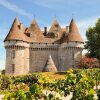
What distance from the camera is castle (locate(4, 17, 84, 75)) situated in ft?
183

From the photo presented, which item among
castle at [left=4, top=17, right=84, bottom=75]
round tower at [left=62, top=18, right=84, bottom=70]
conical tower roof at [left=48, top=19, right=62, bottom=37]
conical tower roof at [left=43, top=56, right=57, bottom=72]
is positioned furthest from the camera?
conical tower roof at [left=48, top=19, right=62, bottom=37]

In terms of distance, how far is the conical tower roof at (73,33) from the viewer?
57400 mm

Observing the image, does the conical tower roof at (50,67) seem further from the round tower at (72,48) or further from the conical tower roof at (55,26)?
the conical tower roof at (55,26)

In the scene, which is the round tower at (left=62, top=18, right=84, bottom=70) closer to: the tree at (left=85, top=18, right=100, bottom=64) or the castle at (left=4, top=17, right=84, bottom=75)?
the castle at (left=4, top=17, right=84, bottom=75)

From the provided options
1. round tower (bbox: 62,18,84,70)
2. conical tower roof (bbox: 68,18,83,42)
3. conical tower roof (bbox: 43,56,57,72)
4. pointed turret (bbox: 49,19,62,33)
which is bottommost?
conical tower roof (bbox: 43,56,57,72)

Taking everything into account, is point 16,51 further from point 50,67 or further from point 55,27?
point 55,27

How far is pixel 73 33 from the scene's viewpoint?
58.2 m

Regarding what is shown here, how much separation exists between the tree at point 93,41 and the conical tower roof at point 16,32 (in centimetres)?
1206

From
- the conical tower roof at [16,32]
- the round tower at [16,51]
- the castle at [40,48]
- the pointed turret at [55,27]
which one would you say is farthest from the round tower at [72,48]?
the conical tower roof at [16,32]

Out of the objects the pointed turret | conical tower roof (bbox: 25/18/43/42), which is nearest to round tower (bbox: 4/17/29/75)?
conical tower roof (bbox: 25/18/43/42)

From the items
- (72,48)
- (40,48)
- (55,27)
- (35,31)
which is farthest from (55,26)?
(72,48)

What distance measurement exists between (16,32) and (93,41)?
45.2 feet

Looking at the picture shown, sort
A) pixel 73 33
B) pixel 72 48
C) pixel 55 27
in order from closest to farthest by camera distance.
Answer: pixel 72 48
pixel 73 33
pixel 55 27

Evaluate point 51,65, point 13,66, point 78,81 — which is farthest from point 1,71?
point 78,81
